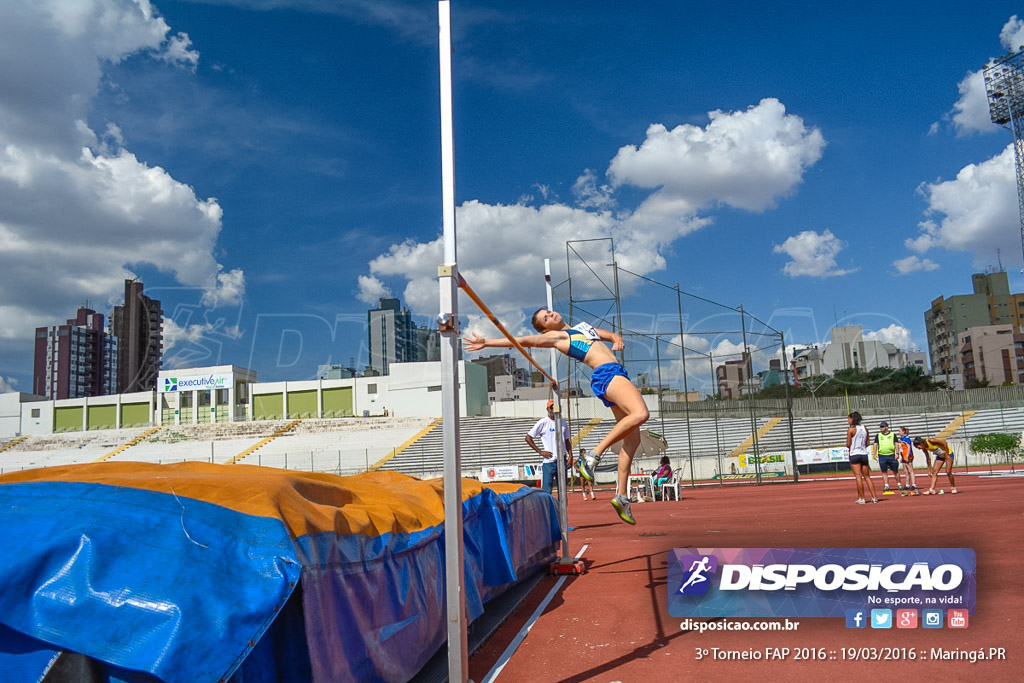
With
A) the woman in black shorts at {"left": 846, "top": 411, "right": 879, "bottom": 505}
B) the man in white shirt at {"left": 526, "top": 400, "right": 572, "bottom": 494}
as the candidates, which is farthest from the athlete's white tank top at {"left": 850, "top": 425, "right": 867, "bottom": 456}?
the man in white shirt at {"left": 526, "top": 400, "right": 572, "bottom": 494}

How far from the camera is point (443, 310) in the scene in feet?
9.82

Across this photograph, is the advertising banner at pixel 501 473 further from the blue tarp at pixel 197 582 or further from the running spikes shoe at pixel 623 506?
the blue tarp at pixel 197 582

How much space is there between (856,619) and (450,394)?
8.56 feet

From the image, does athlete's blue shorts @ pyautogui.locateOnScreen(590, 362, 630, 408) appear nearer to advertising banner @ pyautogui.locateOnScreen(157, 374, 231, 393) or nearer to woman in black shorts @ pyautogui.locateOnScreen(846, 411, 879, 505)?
woman in black shorts @ pyautogui.locateOnScreen(846, 411, 879, 505)

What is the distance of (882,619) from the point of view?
3.74m

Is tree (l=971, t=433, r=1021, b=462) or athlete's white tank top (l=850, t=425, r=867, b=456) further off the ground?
athlete's white tank top (l=850, t=425, r=867, b=456)

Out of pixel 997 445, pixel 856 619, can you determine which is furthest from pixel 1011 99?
pixel 856 619

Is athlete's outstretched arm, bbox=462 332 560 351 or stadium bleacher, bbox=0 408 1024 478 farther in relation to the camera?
stadium bleacher, bbox=0 408 1024 478

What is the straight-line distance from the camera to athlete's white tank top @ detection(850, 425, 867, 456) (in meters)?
10.7

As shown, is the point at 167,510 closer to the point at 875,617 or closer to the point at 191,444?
the point at 875,617

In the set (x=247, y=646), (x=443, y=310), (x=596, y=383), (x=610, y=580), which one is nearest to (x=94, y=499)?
(x=247, y=646)

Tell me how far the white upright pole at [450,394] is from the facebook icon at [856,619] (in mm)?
2155

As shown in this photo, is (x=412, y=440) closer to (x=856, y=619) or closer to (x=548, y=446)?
(x=548, y=446)

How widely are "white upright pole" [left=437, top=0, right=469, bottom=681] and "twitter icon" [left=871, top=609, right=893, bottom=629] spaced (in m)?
2.24
